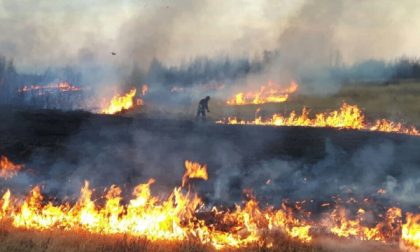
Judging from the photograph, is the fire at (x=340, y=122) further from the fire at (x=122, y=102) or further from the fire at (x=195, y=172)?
the fire at (x=195, y=172)

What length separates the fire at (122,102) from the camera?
1672 inches

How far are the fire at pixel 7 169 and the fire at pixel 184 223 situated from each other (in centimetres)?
327

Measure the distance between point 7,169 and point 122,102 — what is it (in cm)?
2339

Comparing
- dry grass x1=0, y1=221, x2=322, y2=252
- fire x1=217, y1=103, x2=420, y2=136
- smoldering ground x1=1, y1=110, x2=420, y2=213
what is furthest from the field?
fire x1=217, y1=103, x2=420, y2=136

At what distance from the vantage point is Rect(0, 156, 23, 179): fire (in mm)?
19375

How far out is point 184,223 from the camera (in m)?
14.8

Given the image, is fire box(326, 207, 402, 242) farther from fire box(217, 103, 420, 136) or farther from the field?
fire box(217, 103, 420, 136)

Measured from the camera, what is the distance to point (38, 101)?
77.2 meters

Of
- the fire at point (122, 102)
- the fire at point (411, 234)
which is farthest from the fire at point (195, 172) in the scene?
the fire at point (122, 102)

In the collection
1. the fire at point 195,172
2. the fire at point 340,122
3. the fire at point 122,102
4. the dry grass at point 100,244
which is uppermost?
the fire at point 122,102

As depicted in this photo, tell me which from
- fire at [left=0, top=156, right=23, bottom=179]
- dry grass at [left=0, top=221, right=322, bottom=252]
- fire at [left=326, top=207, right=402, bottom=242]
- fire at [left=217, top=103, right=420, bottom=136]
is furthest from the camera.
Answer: fire at [left=217, top=103, right=420, bottom=136]

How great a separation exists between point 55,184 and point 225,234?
26.9 feet

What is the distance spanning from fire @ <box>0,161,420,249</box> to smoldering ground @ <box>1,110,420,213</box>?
2360 millimetres

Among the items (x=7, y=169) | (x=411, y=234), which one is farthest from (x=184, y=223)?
(x=7, y=169)
